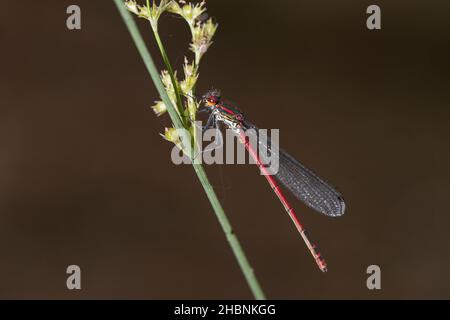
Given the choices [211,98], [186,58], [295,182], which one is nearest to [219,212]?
[186,58]

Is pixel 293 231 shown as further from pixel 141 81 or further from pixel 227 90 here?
pixel 141 81

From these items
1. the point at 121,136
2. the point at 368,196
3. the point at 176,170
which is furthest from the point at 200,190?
the point at 368,196

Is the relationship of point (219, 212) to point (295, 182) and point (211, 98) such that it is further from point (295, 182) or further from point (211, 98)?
point (295, 182)

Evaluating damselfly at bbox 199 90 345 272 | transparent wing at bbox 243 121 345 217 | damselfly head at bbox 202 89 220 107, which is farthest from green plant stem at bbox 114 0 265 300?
Answer: transparent wing at bbox 243 121 345 217

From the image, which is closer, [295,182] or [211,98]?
[211,98]

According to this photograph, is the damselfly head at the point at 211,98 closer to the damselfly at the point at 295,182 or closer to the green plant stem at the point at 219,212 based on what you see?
the damselfly at the point at 295,182

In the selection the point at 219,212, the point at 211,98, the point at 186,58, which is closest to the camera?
the point at 219,212

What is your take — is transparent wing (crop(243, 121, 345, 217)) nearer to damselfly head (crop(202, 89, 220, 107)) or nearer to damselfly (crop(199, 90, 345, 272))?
damselfly (crop(199, 90, 345, 272))

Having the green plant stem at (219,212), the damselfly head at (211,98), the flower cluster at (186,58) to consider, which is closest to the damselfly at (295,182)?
the damselfly head at (211,98)
